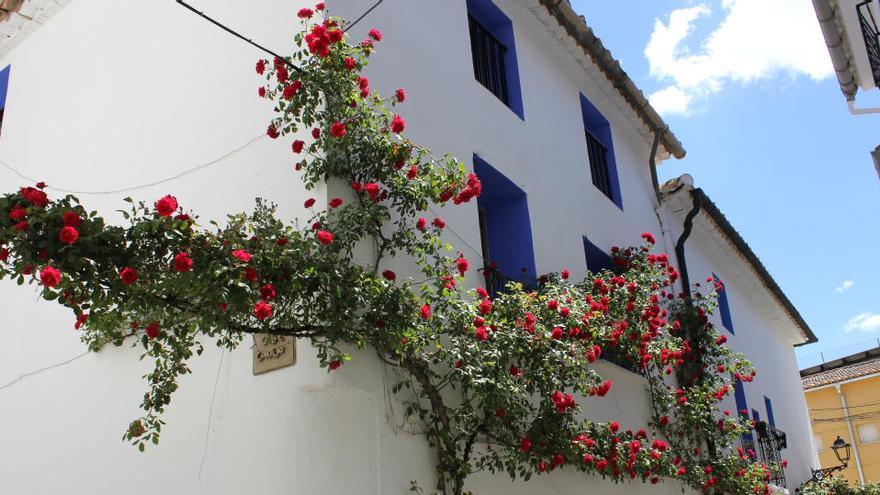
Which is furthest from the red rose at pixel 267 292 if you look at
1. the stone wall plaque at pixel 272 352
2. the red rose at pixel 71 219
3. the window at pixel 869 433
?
the window at pixel 869 433

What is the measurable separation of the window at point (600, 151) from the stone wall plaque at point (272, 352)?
5691mm

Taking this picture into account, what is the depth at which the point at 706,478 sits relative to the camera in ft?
28.1

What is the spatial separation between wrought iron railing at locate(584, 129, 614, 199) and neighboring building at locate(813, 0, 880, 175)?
2.66 metres

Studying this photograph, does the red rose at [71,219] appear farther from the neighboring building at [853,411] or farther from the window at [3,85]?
the neighboring building at [853,411]

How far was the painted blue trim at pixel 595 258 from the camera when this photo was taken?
28.5 ft

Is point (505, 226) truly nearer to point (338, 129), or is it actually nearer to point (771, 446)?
point (338, 129)

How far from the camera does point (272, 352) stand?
4844 mm

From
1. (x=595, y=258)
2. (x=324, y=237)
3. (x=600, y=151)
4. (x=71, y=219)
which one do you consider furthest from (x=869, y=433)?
(x=71, y=219)

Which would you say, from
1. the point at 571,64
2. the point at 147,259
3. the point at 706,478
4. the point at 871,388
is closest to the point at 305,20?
the point at 147,259

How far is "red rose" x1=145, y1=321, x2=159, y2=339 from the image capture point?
12.8 feet

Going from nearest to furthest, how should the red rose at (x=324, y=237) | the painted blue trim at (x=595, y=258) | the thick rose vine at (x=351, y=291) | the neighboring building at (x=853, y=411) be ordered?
the thick rose vine at (x=351, y=291) → the red rose at (x=324, y=237) → the painted blue trim at (x=595, y=258) → the neighboring building at (x=853, y=411)

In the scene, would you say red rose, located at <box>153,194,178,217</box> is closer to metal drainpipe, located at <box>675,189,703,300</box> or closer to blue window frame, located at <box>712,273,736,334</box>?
metal drainpipe, located at <box>675,189,703,300</box>

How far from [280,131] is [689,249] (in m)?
8.07

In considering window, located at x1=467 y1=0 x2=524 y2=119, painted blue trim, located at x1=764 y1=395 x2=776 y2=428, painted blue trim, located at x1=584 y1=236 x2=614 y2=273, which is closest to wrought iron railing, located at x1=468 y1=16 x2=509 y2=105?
window, located at x1=467 y1=0 x2=524 y2=119
